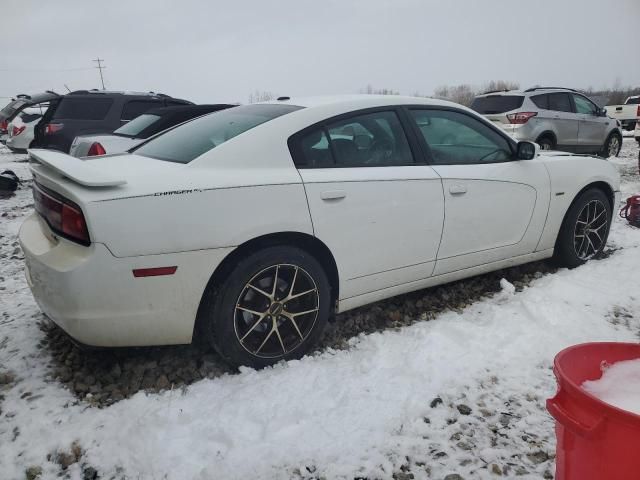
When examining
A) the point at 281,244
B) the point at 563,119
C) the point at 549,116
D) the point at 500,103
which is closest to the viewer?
the point at 281,244

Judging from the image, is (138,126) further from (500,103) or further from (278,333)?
(500,103)

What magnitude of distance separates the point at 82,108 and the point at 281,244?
7395mm

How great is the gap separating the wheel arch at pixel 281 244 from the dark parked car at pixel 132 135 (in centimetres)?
343

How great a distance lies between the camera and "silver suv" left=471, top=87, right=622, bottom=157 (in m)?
9.63

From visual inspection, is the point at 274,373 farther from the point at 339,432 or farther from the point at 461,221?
the point at 461,221

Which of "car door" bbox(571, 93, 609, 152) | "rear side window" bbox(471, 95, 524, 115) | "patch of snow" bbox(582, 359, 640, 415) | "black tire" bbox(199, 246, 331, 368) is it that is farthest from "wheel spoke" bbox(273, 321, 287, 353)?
"car door" bbox(571, 93, 609, 152)

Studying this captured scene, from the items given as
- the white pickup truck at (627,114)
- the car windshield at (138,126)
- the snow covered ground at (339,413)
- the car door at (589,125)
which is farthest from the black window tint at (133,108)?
the white pickup truck at (627,114)

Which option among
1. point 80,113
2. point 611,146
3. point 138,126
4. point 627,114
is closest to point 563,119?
point 611,146

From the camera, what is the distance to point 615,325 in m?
3.04

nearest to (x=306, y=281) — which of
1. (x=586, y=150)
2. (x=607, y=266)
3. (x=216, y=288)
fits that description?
(x=216, y=288)

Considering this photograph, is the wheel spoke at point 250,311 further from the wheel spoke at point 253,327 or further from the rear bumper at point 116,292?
the rear bumper at point 116,292

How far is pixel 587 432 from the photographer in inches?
48.6

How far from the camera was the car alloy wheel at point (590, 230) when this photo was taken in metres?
3.94

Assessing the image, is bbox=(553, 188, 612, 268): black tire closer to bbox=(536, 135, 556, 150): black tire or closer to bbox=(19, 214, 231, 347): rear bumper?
bbox=(19, 214, 231, 347): rear bumper
